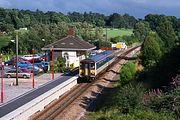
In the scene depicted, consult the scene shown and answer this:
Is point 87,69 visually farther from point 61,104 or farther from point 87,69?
point 61,104

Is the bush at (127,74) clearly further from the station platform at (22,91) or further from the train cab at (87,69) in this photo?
the station platform at (22,91)

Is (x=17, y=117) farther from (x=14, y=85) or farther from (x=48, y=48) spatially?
(x=48, y=48)

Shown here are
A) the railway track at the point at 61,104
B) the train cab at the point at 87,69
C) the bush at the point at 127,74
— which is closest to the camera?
the railway track at the point at 61,104

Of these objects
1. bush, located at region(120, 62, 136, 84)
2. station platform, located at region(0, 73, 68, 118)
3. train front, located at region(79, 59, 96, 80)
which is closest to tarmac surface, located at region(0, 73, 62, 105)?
station platform, located at region(0, 73, 68, 118)

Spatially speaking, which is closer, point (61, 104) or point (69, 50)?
point (61, 104)

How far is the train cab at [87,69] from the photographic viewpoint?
160 feet

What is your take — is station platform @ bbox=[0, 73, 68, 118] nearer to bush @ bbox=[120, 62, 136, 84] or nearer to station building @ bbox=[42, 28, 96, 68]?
bush @ bbox=[120, 62, 136, 84]

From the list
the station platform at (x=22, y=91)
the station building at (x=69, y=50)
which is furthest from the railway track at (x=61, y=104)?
the station building at (x=69, y=50)

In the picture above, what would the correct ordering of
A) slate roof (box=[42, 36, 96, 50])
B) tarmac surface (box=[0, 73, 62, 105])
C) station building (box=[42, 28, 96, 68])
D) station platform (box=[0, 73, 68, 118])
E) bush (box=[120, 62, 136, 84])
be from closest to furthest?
station platform (box=[0, 73, 68, 118]) < tarmac surface (box=[0, 73, 62, 105]) < bush (box=[120, 62, 136, 84]) < station building (box=[42, 28, 96, 68]) < slate roof (box=[42, 36, 96, 50])

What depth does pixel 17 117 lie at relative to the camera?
2630 centimetres

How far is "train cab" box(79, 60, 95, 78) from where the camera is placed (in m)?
48.6

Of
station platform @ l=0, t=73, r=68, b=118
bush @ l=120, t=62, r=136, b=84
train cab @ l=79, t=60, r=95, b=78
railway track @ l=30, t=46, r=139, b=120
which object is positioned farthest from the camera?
train cab @ l=79, t=60, r=95, b=78

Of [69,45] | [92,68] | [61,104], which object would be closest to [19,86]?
[92,68]

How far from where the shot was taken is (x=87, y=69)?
48.8 m
